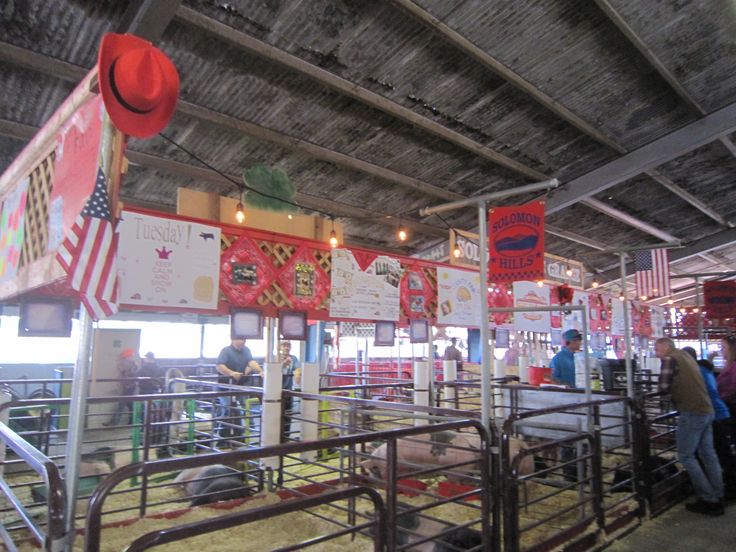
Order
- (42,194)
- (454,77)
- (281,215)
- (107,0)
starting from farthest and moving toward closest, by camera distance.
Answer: (454,77)
(281,215)
(107,0)
(42,194)

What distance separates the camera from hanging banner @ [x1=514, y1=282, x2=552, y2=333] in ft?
30.1

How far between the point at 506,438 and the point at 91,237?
2.62 metres

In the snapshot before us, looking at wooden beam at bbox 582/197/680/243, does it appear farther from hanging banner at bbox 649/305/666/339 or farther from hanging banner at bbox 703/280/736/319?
hanging banner at bbox 649/305/666/339

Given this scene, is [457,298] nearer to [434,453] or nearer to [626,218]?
[434,453]

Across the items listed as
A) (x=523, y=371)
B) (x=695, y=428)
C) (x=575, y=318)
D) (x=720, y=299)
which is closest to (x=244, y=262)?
(x=523, y=371)

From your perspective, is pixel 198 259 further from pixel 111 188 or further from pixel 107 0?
pixel 111 188

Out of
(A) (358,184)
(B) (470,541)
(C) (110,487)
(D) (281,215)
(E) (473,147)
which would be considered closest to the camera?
(C) (110,487)

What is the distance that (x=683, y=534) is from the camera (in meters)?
4.34

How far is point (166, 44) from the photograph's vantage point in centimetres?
527

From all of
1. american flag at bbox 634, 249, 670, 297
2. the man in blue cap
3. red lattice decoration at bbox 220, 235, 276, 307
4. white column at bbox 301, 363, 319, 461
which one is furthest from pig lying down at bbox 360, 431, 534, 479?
american flag at bbox 634, 249, 670, 297

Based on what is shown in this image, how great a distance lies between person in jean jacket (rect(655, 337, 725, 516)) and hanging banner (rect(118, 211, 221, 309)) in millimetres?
4603

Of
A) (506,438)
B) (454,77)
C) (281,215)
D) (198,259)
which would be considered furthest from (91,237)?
(454,77)

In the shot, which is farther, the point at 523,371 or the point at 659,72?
the point at 523,371

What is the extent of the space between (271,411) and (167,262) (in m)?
1.71
